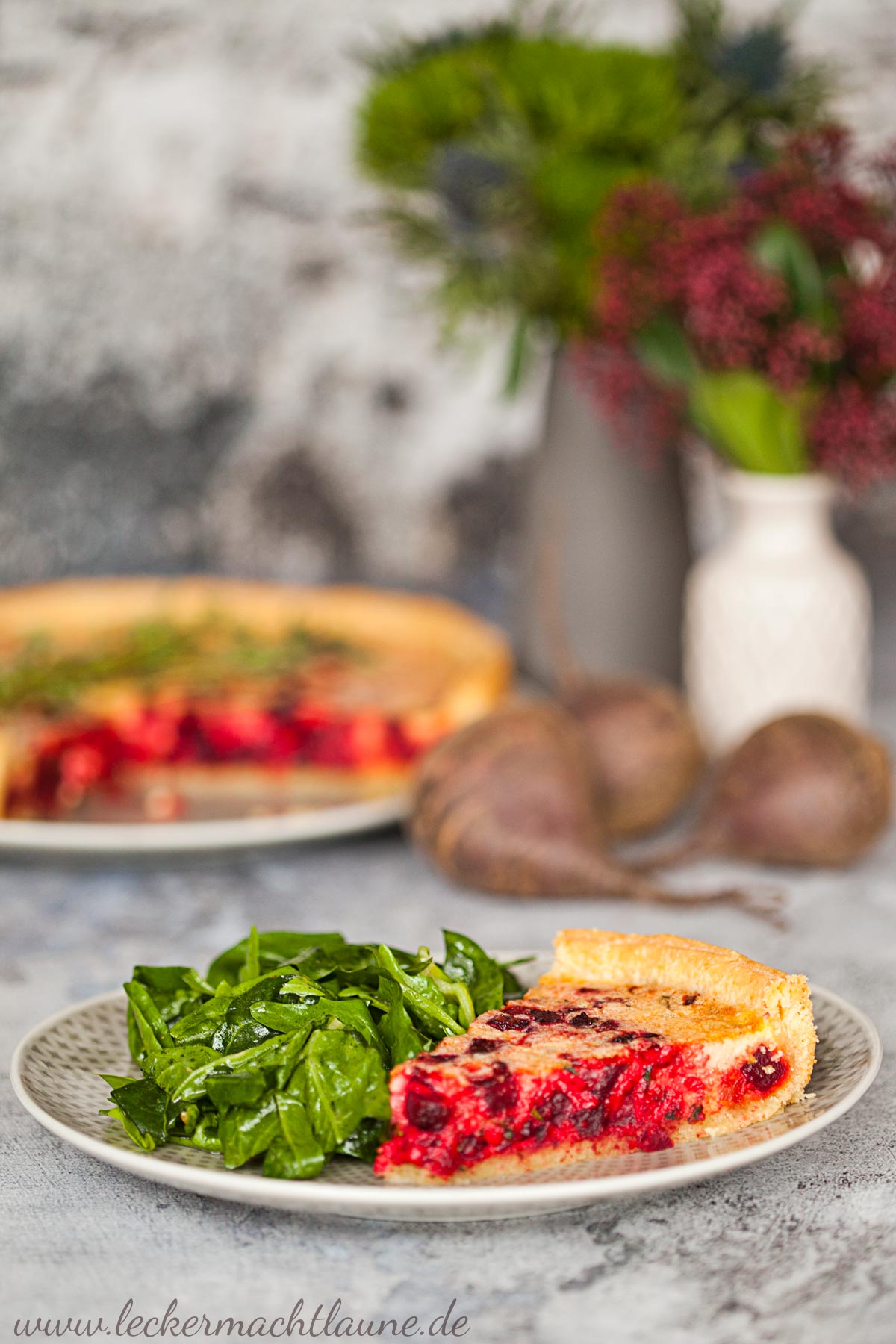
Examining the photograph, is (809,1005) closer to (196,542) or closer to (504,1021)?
(504,1021)

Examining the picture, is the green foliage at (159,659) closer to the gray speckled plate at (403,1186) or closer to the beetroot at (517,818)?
the beetroot at (517,818)

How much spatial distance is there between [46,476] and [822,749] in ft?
8.79

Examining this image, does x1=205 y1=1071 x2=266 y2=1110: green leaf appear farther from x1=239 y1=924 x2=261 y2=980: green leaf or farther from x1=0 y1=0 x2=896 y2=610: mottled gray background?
x1=0 y1=0 x2=896 y2=610: mottled gray background

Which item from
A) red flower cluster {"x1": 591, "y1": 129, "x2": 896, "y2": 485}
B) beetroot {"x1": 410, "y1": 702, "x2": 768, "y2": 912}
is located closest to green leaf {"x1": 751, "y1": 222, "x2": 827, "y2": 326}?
red flower cluster {"x1": 591, "y1": 129, "x2": 896, "y2": 485}

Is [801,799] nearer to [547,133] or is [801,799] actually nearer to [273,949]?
[273,949]

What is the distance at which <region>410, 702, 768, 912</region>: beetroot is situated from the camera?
2.37m

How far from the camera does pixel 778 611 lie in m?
2.92

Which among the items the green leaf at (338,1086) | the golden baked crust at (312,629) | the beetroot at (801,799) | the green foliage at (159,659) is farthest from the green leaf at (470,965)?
the green foliage at (159,659)

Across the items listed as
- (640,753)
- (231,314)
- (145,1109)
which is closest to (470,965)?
(145,1109)

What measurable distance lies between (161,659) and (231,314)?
1510 mm

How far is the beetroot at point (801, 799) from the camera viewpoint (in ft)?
8.13


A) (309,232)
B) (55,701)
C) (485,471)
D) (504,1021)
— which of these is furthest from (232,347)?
(504,1021)

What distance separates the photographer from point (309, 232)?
438 centimetres

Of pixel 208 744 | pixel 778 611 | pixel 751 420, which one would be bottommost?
pixel 208 744
